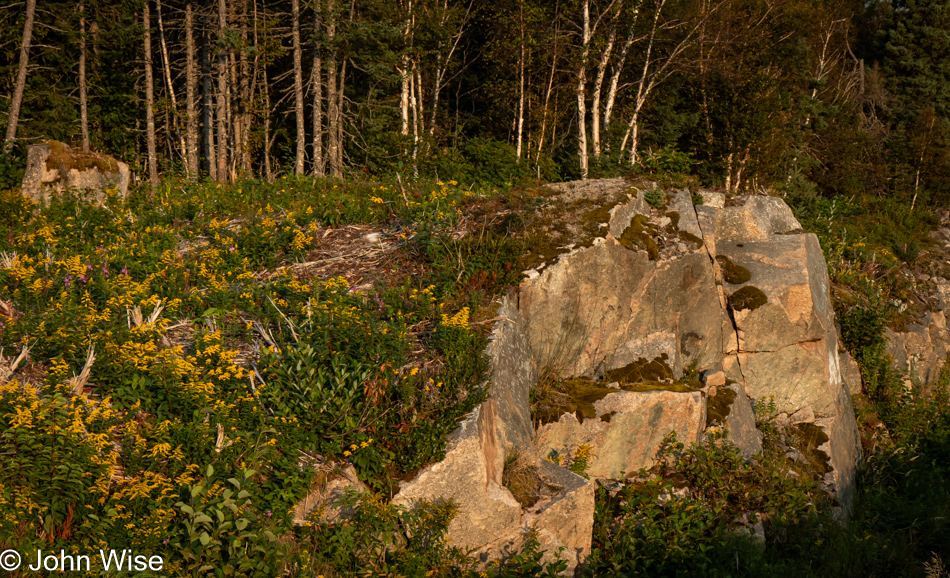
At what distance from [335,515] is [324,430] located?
0.58 metres

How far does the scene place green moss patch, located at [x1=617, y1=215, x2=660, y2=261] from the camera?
24.2ft

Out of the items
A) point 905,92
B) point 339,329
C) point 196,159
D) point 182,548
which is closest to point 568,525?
point 339,329

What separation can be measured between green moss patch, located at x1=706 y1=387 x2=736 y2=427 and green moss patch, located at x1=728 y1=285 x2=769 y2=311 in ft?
3.97

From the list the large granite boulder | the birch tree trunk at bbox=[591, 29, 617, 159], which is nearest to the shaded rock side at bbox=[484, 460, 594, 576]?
the large granite boulder

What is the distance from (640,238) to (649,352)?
1343 millimetres

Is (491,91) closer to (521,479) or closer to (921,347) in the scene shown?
(921,347)

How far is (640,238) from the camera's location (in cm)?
754

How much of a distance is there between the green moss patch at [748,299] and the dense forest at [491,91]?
7458 millimetres

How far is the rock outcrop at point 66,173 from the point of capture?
364 inches

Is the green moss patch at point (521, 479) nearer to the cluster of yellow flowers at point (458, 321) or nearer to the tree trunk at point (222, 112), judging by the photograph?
the cluster of yellow flowers at point (458, 321)

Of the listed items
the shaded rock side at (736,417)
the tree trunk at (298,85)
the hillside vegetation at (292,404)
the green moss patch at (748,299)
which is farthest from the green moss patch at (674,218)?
the tree trunk at (298,85)

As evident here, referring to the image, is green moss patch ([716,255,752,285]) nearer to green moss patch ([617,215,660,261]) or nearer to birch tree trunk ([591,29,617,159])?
green moss patch ([617,215,660,261])

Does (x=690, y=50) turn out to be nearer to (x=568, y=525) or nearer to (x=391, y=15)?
(x=391, y=15)

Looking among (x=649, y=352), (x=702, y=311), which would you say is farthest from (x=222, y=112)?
(x=649, y=352)
